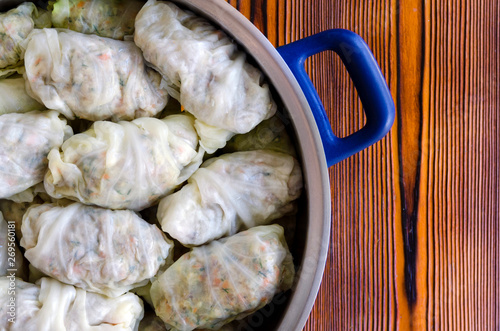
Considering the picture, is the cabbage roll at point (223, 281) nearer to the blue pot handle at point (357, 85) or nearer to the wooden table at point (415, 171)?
the blue pot handle at point (357, 85)

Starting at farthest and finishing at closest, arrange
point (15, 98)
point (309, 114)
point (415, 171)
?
1. point (415, 171)
2. point (15, 98)
3. point (309, 114)

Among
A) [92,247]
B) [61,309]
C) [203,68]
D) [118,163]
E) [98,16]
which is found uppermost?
[98,16]

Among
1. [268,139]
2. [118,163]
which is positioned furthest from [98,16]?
[268,139]

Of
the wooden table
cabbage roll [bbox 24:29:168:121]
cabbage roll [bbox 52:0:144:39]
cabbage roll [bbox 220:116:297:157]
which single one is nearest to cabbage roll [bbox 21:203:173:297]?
cabbage roll [bbox 24:29:168:121]

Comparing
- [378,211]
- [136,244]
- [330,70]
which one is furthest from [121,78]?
[378,211]

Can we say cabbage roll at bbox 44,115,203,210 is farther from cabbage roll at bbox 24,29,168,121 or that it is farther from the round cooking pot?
the round cooking pot

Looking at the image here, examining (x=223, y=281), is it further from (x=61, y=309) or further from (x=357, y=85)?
(x=357, y=85)

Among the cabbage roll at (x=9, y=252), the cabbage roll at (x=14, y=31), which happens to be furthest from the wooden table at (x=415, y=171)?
the cabbage roll at (x=9, y=252)
